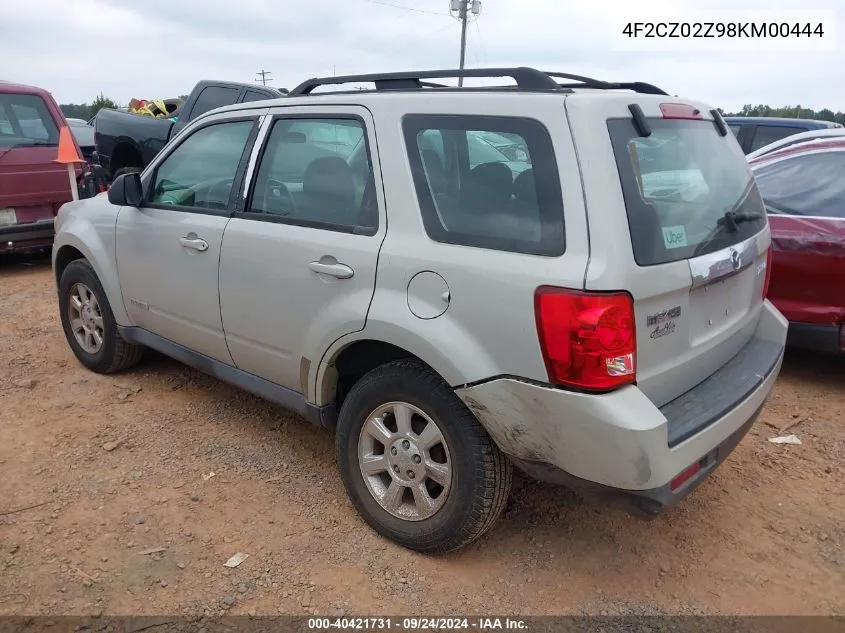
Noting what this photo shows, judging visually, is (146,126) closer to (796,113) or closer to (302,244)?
(302,244)

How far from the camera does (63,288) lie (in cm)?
463

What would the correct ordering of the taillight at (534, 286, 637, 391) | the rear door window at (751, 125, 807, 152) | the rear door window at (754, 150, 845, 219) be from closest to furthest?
the taillight at (534, 286, 637, 391)
the rear door window at (754, 150, 845, 219)
the rear door window at (751, 125, 807, 152)

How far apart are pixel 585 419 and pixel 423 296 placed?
0.74 m

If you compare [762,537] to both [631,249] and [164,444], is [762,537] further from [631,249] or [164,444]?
[164,444]

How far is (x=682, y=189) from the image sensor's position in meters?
2.53

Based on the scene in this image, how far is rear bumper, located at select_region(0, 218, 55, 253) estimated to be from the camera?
23.8 ft

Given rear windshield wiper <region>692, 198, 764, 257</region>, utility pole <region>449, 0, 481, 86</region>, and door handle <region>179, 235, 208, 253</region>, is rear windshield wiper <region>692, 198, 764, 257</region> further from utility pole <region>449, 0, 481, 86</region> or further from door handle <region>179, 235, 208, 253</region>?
utility pole <region>449, 0, 481, 86</region>

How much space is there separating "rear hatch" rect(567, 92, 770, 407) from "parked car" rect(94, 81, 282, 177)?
702 cm

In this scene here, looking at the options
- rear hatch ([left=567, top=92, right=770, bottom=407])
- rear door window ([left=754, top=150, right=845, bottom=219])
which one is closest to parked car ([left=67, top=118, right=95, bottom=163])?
rear door window ([left=754, top=150, right=845, bottom=219])

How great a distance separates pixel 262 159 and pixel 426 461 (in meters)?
1.66

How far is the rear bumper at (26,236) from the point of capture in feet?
23.8

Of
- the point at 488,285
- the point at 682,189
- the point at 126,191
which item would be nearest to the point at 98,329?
the point at 126,191

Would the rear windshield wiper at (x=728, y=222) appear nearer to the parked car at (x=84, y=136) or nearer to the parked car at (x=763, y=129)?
the parked car at (x=763, y=129)

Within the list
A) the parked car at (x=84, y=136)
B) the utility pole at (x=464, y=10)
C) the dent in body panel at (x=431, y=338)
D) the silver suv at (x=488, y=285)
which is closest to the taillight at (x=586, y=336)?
the silver suv at (x=488, y=285)
